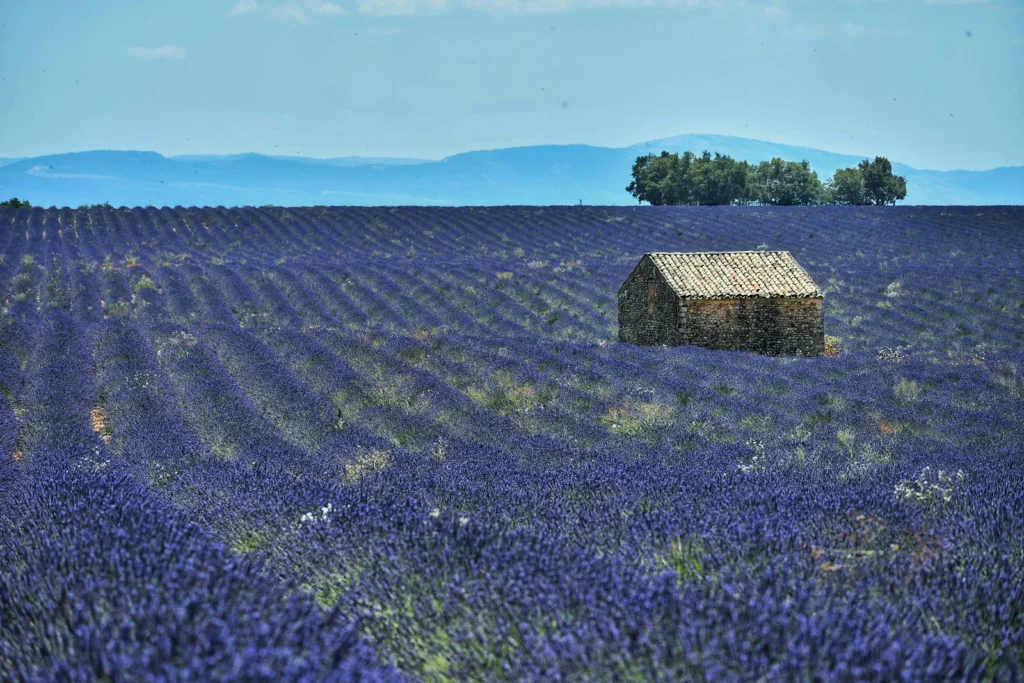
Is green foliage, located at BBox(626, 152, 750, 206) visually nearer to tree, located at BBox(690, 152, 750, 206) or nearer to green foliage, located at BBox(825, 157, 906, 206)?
tree, located at BBox(690, 152, 750, 206)

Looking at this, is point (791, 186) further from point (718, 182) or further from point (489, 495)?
point (489, 495)

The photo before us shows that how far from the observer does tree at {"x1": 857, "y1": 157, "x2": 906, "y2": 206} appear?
185 ft

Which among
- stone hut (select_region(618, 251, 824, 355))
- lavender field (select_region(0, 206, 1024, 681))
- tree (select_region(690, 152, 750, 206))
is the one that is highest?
tree (select_region(690, 152, 750, 206))

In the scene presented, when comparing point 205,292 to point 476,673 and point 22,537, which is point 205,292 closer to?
point 22,537

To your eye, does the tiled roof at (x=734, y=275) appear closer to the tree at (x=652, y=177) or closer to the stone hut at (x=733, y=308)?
the stone hut at (x=733, y=308)

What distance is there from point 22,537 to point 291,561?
105 centimetres

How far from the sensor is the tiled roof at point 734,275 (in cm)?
1579

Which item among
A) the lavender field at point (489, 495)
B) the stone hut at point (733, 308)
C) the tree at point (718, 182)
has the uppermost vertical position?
the tree at point (718, 182)

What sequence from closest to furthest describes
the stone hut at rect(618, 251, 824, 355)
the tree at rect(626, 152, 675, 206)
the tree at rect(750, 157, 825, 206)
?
1. the stone hut at rect(618, 251, 824, 355)
2. the tree at rect(626, 152, 675, 206)
3. the tree at rect(750, 157, 825, 206)

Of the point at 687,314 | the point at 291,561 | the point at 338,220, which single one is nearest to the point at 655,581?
the point at 291,561

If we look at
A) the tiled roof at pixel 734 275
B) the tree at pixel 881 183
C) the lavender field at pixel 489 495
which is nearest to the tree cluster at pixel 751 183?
the tree at pixel 881 183

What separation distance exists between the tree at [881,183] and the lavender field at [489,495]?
129 feet

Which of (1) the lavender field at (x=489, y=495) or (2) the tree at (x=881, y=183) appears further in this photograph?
(2) the tree at (x=881, y=183)

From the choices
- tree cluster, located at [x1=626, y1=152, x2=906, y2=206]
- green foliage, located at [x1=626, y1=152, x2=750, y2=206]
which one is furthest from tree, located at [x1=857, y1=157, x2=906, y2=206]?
green foliage, located at [x1=626, y1=152, x2=750, y2=206]
